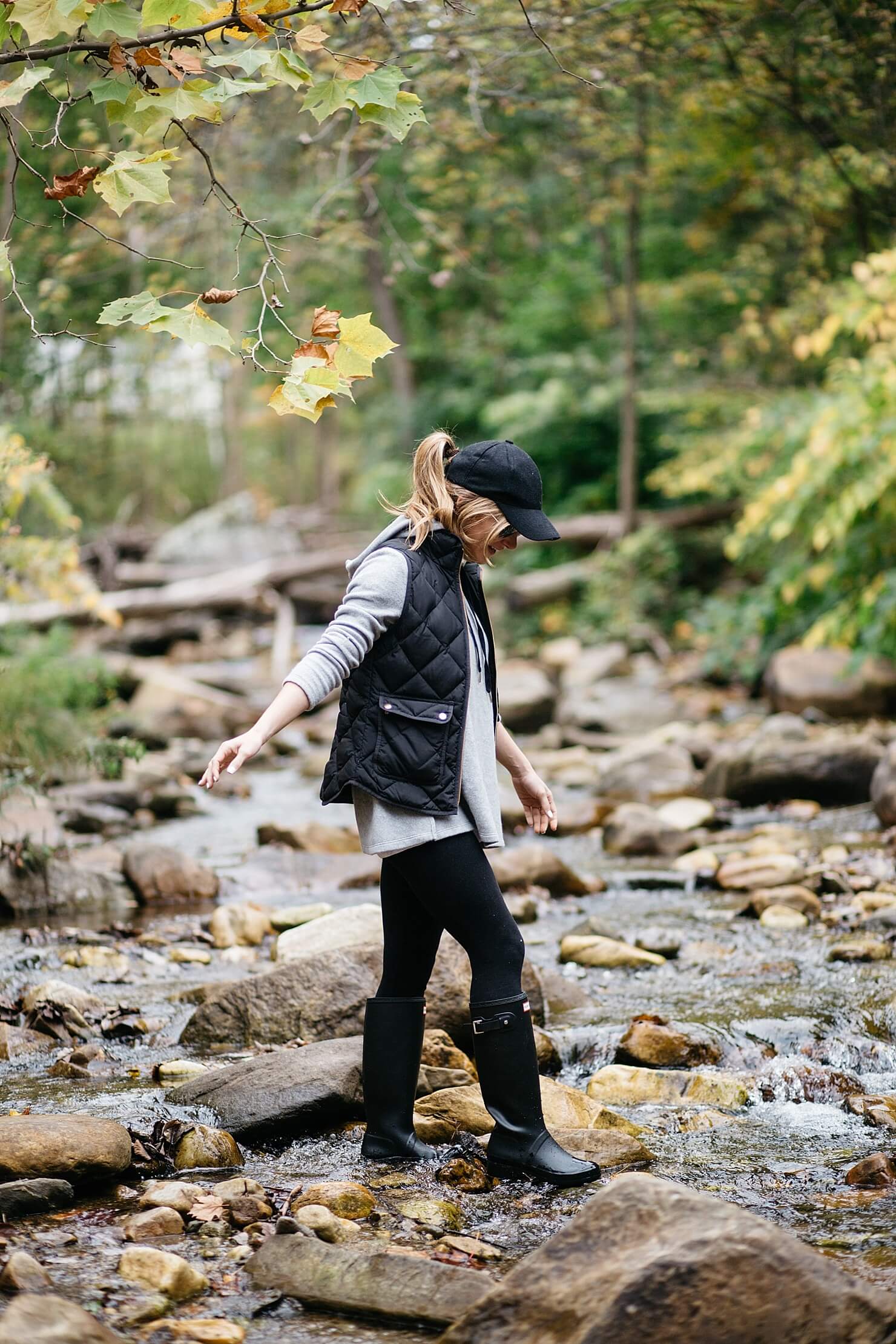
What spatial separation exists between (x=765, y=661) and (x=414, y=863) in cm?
1070

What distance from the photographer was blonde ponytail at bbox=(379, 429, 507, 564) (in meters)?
3.35

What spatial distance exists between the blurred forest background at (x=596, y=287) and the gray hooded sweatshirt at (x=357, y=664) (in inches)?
34.0

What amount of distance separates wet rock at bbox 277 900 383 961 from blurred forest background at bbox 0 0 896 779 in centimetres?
250

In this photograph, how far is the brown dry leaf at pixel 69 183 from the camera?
10.8 feet

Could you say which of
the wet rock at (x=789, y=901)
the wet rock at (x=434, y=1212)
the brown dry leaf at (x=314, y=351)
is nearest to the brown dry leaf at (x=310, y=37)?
the brown dry leaf at (x=314, y=351)

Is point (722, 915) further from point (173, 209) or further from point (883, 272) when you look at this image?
point (173, 209)

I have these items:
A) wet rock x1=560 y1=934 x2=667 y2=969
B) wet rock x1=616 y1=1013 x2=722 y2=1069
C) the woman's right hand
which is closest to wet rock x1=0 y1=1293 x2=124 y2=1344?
the woman's right hand

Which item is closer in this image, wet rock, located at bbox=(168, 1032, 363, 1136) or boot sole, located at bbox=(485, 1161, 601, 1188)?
boot sole, located at bbox=(485, 1161, 601, 1188)

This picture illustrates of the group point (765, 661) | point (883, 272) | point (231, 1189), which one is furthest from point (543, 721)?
point (231, 1189)

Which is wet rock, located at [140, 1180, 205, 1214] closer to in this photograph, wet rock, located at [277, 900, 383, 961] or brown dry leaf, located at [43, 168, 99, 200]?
wet rock, located at [277, 900, 383, 961]

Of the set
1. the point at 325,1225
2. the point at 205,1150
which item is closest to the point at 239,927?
the point at 205,1150

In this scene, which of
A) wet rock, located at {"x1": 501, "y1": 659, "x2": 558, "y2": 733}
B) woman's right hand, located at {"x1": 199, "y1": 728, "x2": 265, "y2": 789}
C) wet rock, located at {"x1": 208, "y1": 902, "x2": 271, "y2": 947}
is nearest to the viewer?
woman's right hand, located at {"x1": 199, "y1": 728, "x2": 265, "y2": 789}

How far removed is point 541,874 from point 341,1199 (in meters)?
4.04

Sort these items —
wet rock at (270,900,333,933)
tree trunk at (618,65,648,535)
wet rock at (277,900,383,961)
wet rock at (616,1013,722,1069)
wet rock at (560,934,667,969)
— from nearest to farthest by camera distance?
wet rock at (616,1013,722,1069) → wet rock at (277,900,383,961) → wet rock at (560,934,667,969) → wet rock at (270,900,333,933) → tree trunk at (618,65,648,535)
